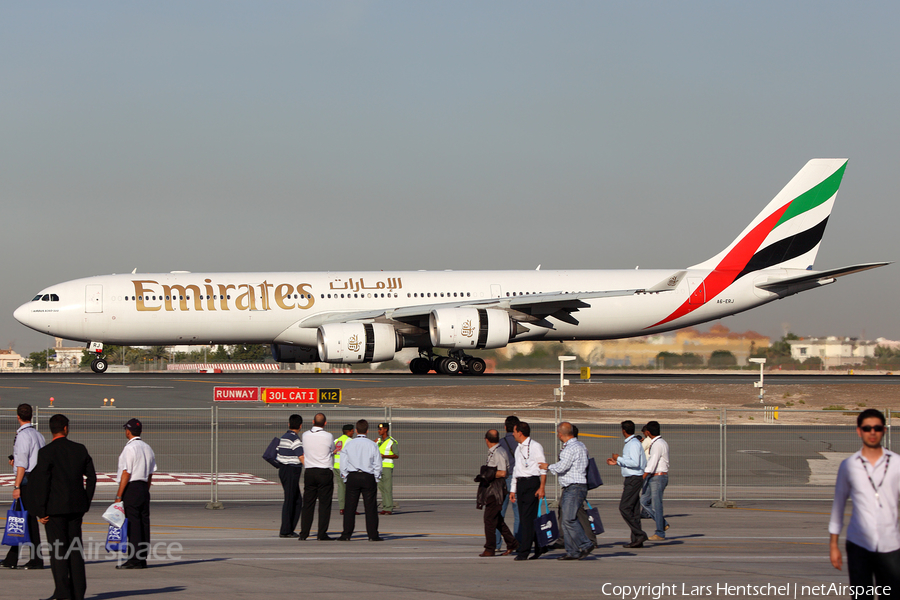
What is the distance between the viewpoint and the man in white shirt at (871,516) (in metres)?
7.00

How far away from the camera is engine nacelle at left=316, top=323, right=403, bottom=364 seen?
37.8m

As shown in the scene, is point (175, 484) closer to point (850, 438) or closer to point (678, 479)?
point (678, 479)

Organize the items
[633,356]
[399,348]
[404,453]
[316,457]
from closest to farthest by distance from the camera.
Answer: [316,457] → [404,453] → [399,348] → [633,356]

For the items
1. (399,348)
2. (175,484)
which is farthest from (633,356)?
(175,484)

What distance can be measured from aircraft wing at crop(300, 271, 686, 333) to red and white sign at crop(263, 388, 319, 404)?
14.0 metres

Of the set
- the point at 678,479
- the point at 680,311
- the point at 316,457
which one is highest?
the point at 680,311

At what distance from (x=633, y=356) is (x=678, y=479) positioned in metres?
26.9

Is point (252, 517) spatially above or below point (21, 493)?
below

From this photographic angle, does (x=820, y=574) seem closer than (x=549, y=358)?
Yes

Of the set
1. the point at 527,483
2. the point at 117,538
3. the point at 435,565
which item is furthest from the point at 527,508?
the point at 117,538

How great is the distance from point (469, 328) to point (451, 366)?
2966 mm

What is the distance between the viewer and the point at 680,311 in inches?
1716

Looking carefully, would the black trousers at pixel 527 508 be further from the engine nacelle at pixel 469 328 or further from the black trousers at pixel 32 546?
the engine nacelle at pixel 469 328

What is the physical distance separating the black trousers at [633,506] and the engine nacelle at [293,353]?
30.5m
